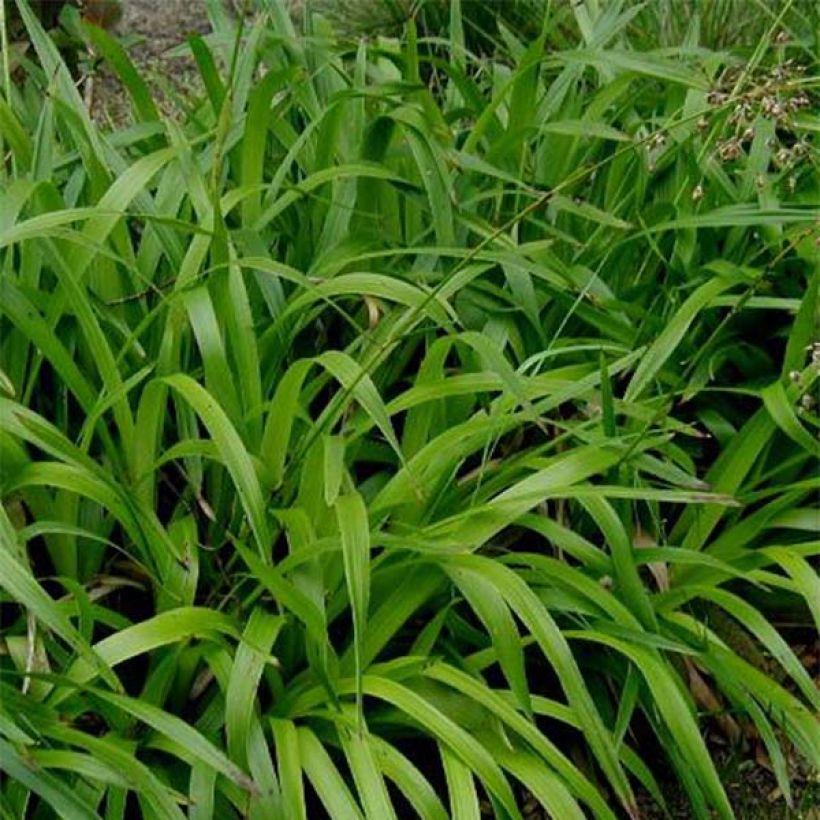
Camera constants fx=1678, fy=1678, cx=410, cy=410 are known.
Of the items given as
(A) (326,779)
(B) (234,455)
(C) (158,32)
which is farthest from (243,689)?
(C) (158,32)

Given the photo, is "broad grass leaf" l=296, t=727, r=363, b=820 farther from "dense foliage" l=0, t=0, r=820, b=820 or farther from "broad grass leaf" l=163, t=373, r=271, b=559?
"broad grass leaf" l=163, t=373, r=271, b=559

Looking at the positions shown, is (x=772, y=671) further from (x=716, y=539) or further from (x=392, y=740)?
(x=392, y=740)

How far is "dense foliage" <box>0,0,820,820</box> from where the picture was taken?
2252 millimetres

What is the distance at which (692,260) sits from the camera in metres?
3.02

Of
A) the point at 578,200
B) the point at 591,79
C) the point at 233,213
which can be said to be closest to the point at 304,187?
the point at 233,213

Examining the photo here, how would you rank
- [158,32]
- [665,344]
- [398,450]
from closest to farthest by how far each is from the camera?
1. [398,450]
2. [665,344]
3. [158,32]

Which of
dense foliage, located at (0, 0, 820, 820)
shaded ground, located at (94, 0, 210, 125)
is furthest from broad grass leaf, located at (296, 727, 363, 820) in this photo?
shaded ground, located at (94, 0, 210, 125)

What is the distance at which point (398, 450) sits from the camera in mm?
2162

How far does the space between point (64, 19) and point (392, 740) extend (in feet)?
5.80

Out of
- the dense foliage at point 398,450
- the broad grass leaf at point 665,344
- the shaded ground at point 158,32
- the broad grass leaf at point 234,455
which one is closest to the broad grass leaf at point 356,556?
the dense foliage at point 398,450

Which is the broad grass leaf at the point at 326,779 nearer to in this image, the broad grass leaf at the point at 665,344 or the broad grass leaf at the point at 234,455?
the broad grass leaf at the point at 234,455

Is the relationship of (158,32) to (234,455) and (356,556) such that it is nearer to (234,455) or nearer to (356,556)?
(234,455)

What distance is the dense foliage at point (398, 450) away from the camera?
7.39ft

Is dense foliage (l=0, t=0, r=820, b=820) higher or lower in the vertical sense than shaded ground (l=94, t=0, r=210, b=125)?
higher
